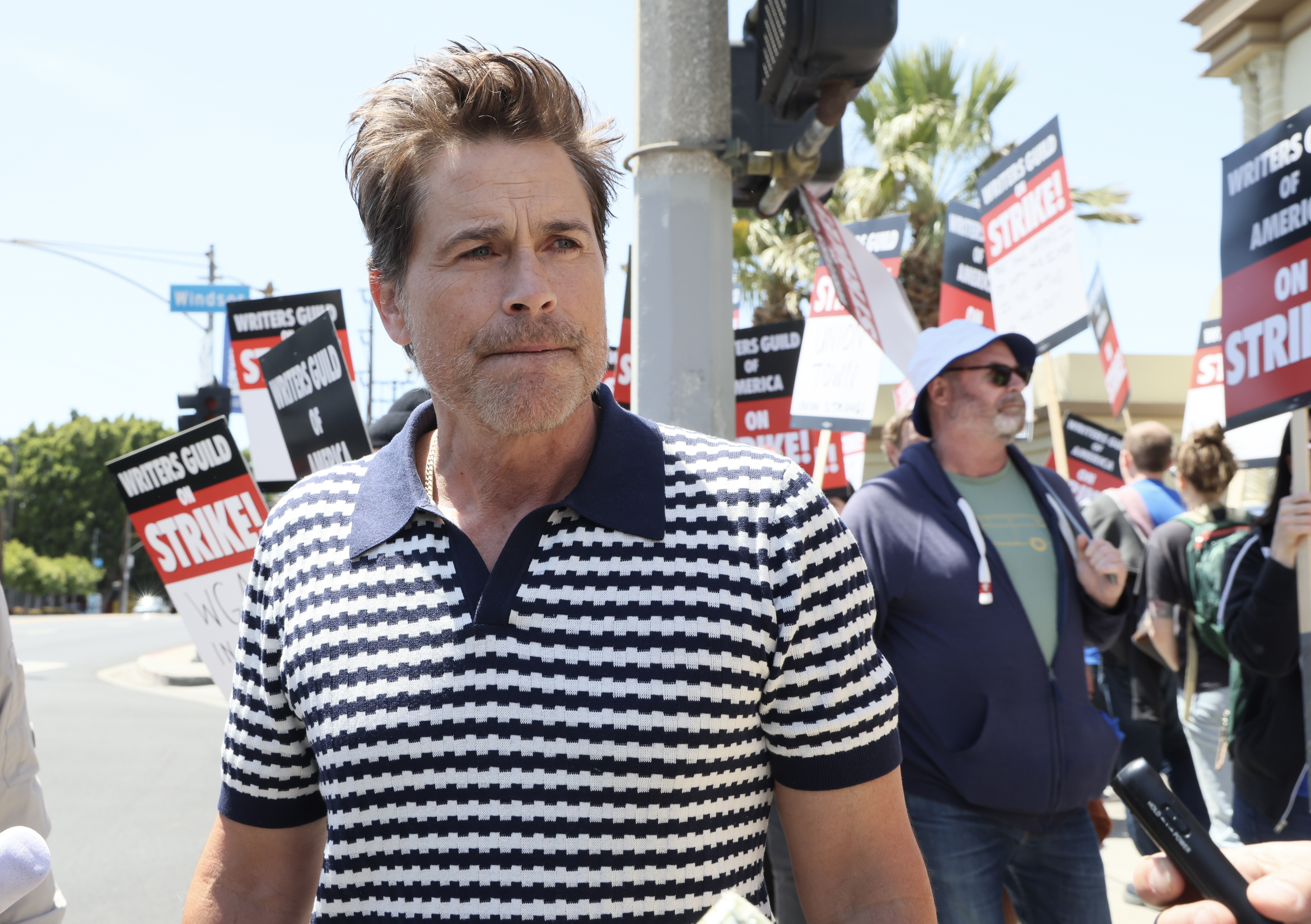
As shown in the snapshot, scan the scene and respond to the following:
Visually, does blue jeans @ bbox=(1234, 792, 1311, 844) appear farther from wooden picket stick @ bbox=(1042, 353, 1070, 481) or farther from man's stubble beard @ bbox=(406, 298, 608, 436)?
man's stubble beard @ bbox=(406, 298, 608, 436)

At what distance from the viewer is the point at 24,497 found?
61.8 meters

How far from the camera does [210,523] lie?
4309 mm

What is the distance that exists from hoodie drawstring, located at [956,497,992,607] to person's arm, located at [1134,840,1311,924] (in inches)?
72.5

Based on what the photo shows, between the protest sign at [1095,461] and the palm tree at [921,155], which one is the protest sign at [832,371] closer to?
the protest sign at [1095,461]

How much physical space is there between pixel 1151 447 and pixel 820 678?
5177 mm

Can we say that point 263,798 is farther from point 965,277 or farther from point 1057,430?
point 965,277

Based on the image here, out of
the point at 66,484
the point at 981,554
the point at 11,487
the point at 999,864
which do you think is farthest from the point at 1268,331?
the point at 66,484

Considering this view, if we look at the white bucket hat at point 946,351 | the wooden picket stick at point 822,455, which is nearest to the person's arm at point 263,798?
the white bucket hat at point 946,351

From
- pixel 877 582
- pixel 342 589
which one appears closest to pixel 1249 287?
pixel 877 582

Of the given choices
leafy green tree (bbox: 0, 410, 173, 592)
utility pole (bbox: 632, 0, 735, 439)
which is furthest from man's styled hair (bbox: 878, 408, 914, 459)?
leafy green tree (bbox: 0, 410, 173, 592)

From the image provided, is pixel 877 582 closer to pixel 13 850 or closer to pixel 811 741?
pixel 811 741

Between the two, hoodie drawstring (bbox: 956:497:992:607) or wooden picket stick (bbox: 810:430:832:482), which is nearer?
hoodie drawstring (bbox: 956:497:992:607)

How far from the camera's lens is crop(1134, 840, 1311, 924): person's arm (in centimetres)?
99

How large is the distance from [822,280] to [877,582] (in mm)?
3030
